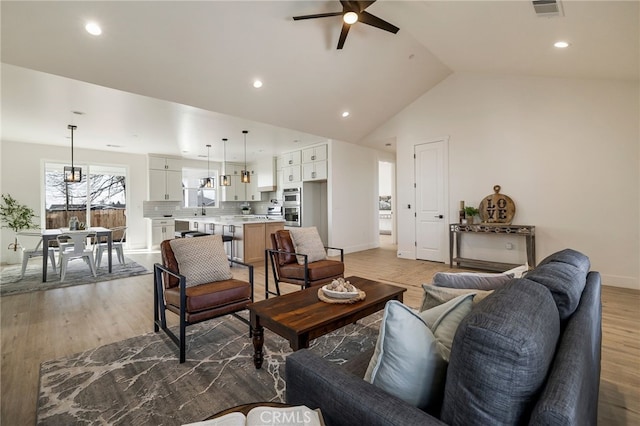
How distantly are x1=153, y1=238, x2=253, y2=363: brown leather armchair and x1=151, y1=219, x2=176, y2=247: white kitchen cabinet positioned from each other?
5.74 meters

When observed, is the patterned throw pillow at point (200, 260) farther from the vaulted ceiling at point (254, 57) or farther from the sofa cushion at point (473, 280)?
the vaulted ceiling at point (254, 57)

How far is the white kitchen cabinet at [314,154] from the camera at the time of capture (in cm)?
678

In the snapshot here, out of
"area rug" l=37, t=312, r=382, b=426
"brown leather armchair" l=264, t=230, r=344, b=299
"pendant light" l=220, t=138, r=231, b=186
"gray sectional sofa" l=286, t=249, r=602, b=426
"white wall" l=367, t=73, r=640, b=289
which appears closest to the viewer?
"gray sectional sofa" l=286, t=249, r=602, b=426

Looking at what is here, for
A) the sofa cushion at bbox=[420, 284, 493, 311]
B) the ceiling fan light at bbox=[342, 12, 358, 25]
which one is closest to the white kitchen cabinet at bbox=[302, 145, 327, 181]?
the ceiling fan light at bbox=[342, 12, 358, 25]

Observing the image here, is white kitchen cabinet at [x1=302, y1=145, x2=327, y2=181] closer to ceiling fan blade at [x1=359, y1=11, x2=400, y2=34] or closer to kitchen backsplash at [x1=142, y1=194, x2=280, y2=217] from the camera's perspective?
kitchen backsplash at [x1=142, y1=194, x2=280, y2=217]

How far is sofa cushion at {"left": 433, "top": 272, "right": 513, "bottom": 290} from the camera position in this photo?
1544mm

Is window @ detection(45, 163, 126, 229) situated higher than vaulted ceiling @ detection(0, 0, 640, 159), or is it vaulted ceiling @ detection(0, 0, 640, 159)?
vaulted ceiling @ detection(0, 0, 640, 159)

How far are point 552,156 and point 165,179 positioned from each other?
8.63 metres

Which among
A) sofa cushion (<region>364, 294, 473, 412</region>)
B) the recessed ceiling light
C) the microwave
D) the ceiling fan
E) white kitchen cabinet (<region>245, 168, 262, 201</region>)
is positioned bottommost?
sofa cushion (<region>364, 294, 473, 412</region>)

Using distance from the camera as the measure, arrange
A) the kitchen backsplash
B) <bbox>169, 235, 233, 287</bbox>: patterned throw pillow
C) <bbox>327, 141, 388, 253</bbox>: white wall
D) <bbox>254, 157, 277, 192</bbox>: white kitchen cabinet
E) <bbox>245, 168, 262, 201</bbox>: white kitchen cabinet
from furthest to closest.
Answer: <bbox>245, 168, 262, 201</bbox>: white kitchen cabinet, <bbox>254, 157, 277, 192</bbox>: white kitchen cabinet, the kitchen backsplash, <bbox>327, 141, 388, 253</bbox>: white wall, <bbox>169, 235, 233, 287</bbox>: patterned throw pillow

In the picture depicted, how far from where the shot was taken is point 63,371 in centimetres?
211

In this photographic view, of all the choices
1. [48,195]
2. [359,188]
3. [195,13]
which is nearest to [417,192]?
[359,188]

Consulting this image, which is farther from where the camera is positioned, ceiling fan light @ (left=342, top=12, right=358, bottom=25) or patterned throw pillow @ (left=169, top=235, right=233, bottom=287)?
ceiling fan light @ (left=342, top=12, right=358, bottom=25)

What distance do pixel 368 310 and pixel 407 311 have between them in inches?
48.7
